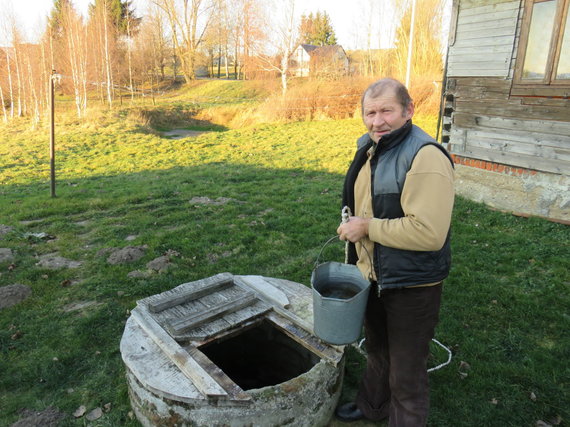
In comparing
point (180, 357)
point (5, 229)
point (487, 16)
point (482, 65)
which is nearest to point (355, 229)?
point (180, 357)

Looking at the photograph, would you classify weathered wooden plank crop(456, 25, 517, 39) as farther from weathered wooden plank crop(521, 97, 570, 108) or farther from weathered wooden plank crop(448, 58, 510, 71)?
weathered wooden plank crop(521, 97, 570, 108)

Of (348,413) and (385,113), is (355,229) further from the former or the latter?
(348,413)

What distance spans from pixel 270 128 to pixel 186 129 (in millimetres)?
7678

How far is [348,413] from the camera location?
2.92 metres

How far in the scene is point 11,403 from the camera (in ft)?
10.5

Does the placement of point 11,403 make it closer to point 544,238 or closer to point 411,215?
point 411,215

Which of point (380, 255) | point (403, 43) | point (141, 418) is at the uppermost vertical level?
point (403, 43)

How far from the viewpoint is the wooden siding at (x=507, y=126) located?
263 inches

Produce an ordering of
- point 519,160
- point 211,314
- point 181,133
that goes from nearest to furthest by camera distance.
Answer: point 211,314 → point 519,160 → point 181,133

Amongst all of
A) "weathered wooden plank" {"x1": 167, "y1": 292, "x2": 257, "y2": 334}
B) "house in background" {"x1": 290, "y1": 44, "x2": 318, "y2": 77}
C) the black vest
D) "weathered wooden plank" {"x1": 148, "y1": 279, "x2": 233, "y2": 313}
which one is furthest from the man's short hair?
"house in background" {"x1": 290, "y1": 44, "x2": 318, "y2": 77}

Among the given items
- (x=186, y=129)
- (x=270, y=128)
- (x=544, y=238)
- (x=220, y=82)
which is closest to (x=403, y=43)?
(x=270, y=128)

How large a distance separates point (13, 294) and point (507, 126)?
8.17m

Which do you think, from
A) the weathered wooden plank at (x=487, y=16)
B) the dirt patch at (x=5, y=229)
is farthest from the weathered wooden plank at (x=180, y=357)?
the weathered wooden plank at (x=487, y=16)

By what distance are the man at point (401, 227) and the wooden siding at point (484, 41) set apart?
6324 mm
